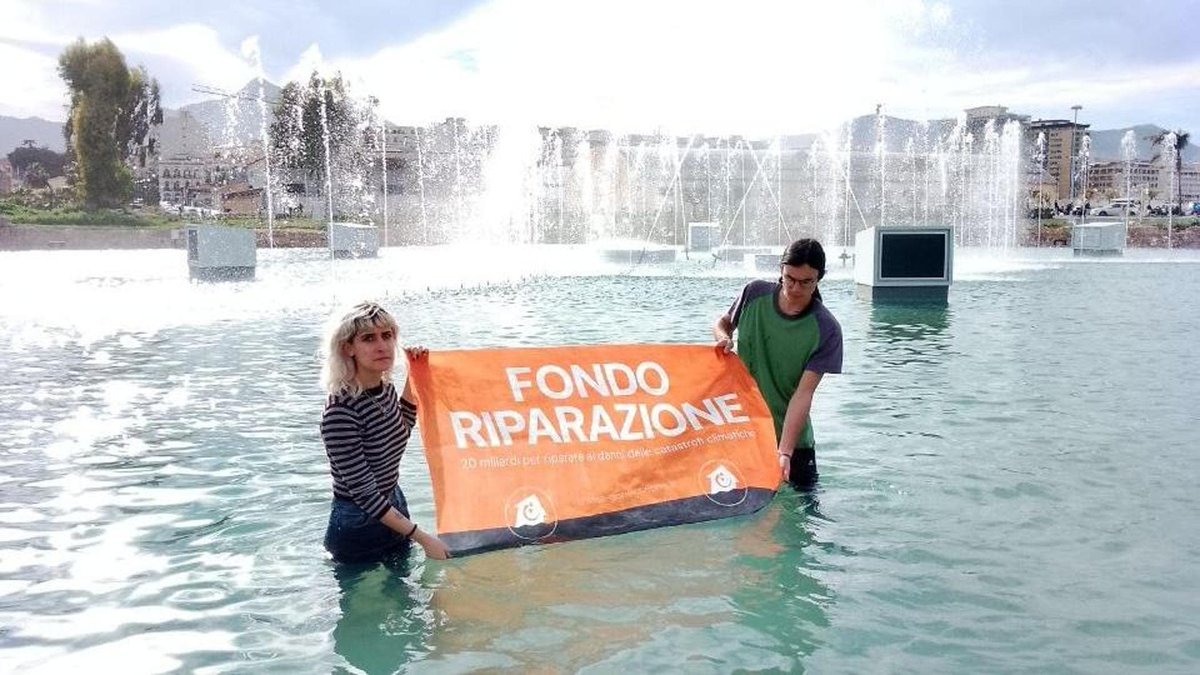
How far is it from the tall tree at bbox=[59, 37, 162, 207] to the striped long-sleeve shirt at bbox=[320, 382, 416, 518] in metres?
78.1

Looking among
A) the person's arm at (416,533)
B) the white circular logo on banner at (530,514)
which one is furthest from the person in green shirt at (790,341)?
the person's arm at (416,533)

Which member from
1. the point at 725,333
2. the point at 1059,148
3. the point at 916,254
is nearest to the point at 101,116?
the point at 916,254

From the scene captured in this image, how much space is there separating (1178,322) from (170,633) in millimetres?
17115

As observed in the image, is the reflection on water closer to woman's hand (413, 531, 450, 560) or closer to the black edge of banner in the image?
the black edge of banner

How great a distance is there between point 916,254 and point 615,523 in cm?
1620

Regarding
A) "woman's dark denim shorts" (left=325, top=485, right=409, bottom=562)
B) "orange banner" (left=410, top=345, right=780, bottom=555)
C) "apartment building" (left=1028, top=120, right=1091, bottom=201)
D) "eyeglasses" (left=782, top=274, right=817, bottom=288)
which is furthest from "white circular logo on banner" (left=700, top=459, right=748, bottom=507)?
"apartment building" (left=1028, top=120, right=1091, bottom=201)

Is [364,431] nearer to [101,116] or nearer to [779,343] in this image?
[779,343]

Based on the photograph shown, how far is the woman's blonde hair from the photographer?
13.5 feet

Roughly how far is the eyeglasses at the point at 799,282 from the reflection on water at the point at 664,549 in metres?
1.43

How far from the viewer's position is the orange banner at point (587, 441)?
4781 mm

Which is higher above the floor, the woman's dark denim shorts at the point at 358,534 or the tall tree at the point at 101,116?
the tall tree at the point at 101,116

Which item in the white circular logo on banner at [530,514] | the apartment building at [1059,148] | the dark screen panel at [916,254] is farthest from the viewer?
the apartment building at [1059,148]

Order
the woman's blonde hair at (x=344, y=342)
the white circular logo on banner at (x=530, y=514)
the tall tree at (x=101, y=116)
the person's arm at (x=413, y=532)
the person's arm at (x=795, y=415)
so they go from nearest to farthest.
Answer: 1. the woman's blonde hair at (x=344, y=342)
2. the person's arm at (x=413, y=532)
3. the white circular logo on banner at (x=530, y=514)
4. the person's arm at (x=795, y=415)
5. the tall tree at (x=101, y=116)

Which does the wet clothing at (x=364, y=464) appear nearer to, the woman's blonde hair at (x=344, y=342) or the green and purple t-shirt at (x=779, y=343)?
the woman's blonde hair at (x=344, y=342)
